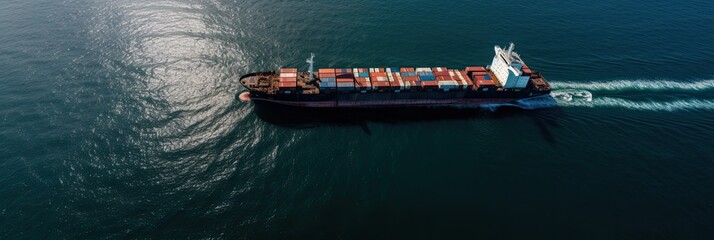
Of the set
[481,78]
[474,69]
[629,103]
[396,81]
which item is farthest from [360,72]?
[629,103]

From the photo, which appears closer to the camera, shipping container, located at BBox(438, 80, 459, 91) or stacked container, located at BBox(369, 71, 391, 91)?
stacked container, located at BBox(369, 71, 391, 91)

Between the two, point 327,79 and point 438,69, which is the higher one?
point 438,69

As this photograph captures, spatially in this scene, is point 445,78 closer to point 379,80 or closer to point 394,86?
point 394,86

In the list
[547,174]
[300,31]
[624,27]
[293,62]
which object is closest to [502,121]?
[547,174]

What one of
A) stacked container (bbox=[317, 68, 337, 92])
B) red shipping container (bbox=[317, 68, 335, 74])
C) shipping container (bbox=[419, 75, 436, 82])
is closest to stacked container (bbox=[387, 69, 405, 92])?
shipping container (bbox=[419, 75, 436, 82])

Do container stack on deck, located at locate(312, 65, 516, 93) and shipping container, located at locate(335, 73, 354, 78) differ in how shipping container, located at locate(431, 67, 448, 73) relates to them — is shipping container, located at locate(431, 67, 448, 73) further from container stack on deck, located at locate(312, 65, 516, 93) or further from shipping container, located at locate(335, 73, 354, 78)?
shipping container, located at locate(335, 73, 354, 78)

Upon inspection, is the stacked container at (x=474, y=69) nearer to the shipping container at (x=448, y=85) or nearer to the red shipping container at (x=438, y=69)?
the red shipping container at (x=438, y=69)
